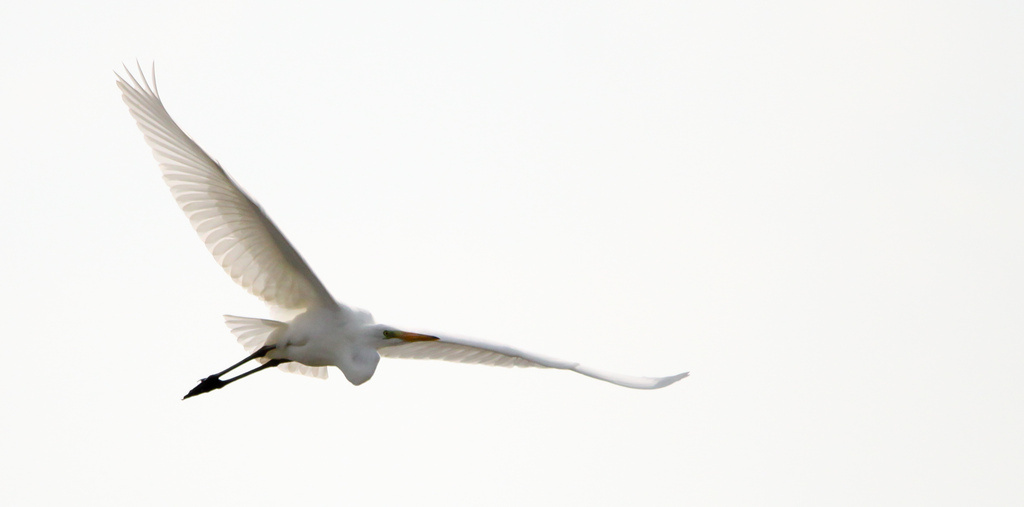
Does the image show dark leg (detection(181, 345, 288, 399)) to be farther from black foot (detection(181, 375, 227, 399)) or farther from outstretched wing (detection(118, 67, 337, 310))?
outstretched wing (detection(118, 67, 337, 310))

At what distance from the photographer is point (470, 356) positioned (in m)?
10.6

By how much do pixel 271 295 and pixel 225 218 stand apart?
85 centimetres

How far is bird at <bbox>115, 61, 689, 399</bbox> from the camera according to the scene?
898 cm

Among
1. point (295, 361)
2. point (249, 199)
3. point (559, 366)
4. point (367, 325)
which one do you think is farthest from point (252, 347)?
point (559, 366)

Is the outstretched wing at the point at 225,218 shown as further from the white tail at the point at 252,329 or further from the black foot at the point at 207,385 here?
the black foot at the point at 207,385

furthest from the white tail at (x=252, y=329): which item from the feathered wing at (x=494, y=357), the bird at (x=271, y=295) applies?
the feathered wing at (x=494, y=357)

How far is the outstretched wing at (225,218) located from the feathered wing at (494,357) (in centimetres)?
98

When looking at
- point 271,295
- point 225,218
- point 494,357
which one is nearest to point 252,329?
point 271,295

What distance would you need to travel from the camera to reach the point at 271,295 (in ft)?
32.4

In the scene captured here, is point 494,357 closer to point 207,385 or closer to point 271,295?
point 271,295

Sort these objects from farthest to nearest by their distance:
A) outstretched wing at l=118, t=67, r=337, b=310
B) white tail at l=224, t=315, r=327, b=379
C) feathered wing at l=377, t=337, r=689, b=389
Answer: feathered wing at l=377, t=337, r=689, b=389 → white tail at l=224, t=315, r=327, b=379 → outstretched wing at l=118, t=67, r=337, b=310

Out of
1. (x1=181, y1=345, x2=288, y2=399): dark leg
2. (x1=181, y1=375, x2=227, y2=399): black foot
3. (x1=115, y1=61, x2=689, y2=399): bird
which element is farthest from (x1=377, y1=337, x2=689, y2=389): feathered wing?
(x1=181, y1=375, x2=227, y2=399): black foot

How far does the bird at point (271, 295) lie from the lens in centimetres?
898

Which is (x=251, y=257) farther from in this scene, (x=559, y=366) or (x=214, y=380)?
(x=559, y=366)
